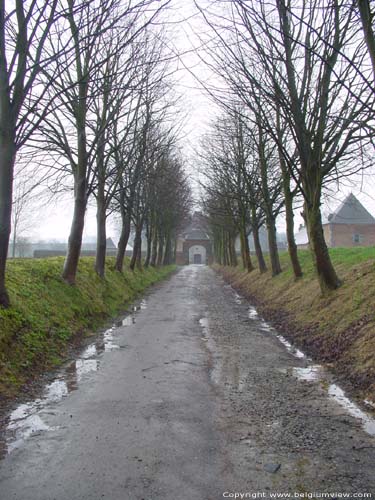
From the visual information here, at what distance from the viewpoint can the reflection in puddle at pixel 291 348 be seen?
9375 millimetres

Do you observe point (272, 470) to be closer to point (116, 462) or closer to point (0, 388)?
point (116, 462)

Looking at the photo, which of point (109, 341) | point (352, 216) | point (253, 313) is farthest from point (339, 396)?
point (352, 216)

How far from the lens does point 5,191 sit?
29.3 ft

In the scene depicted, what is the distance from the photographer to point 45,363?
8188 mm

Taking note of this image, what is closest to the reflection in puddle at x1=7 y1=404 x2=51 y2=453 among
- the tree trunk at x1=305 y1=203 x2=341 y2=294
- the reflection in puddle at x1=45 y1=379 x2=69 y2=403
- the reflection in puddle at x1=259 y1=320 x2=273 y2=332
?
the reflection in puddle at x1=45 y1=379 x2=69 y2=403

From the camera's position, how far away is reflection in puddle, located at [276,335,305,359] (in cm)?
938

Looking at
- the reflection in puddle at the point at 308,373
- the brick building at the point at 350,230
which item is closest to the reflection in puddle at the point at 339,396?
the reflection in puddle at the point at 308,373

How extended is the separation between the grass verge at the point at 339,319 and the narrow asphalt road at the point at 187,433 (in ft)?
1.48

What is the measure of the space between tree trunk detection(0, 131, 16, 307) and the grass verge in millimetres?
5960

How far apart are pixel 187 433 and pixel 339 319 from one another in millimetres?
5997

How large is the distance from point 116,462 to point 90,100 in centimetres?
1239

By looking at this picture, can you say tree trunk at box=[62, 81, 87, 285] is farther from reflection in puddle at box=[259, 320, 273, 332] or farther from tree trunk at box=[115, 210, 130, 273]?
tree trunk at box=[115, 210, 130, 273]

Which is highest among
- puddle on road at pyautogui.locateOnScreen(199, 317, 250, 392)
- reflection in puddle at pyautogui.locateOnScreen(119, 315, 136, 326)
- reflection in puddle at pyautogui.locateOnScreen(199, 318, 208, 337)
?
reflection in puddle at pyautogui.locateOnScreen(119, 315, 136, 326)

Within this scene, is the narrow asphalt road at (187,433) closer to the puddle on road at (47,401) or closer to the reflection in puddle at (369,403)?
the puddle on road at (47,401)
